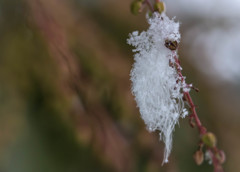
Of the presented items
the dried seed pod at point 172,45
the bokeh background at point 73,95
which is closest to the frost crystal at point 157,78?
the dried seed pod at point 172,45

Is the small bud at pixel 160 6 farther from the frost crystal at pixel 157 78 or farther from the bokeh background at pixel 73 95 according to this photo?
the bokeh background at pixel 73 95

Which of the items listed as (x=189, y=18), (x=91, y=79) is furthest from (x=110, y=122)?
(x=189, y=18)

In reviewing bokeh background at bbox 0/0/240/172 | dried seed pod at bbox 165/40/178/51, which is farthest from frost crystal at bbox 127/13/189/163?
bokeh background at bbox 0/0/240/172

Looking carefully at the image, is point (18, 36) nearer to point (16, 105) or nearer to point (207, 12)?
point (16, 105)

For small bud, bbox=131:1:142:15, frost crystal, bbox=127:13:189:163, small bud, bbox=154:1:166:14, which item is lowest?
frost crystal, bbox=127:13:189:163

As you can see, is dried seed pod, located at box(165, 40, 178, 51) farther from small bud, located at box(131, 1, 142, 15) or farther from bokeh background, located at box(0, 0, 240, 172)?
bokeh background, located at box(0, 0, 240, 172)

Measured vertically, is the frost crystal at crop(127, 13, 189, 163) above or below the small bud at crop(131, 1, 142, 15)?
below
